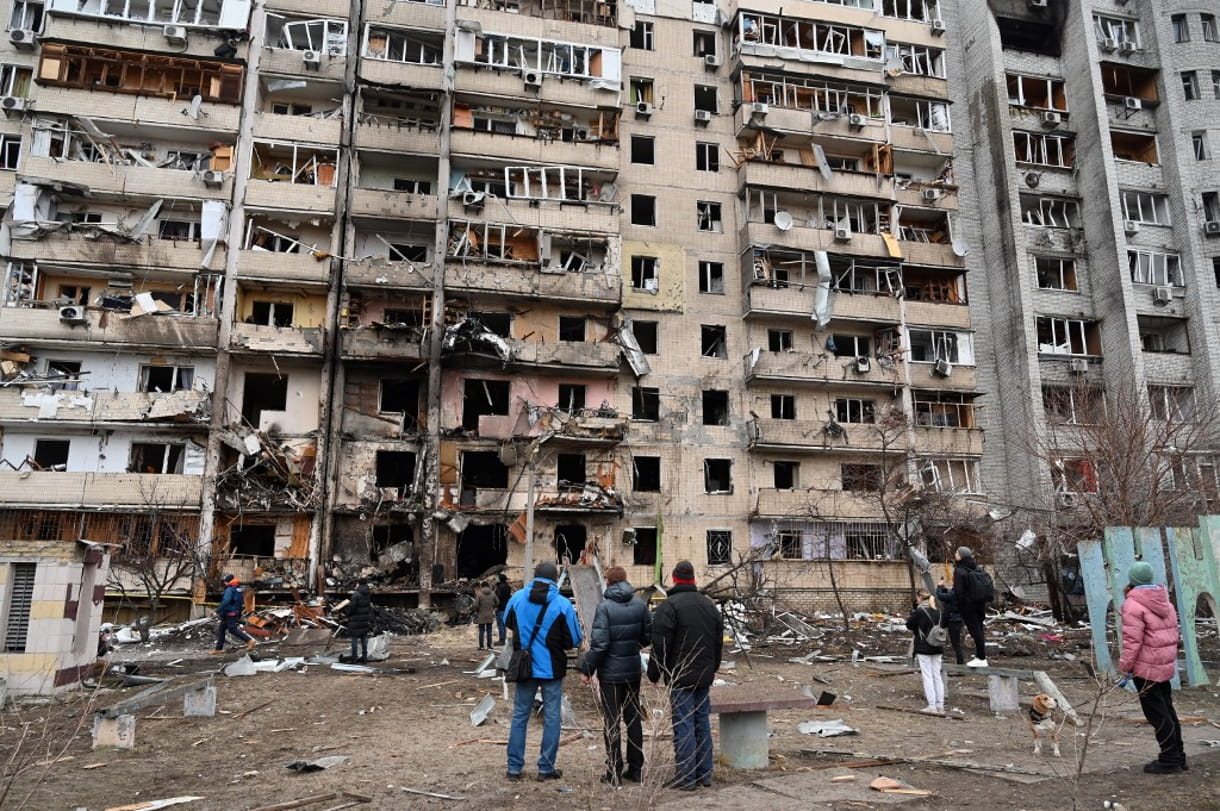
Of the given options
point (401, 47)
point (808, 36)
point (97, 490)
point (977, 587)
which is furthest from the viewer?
point (808, 36)

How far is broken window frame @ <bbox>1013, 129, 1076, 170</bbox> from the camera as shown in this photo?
1508 inches

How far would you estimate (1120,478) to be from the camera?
866 inches

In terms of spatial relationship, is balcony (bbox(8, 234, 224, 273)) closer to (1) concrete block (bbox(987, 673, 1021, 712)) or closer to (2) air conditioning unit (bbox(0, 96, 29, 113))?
(2) air conditioning unit (bbox(0, 96, 29, 113))

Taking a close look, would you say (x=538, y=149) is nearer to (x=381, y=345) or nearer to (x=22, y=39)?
(x=381, y=345)

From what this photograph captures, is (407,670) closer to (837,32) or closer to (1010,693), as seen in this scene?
(1010,693)

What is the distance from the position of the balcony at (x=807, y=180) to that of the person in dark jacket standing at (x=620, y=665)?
29.0 meters

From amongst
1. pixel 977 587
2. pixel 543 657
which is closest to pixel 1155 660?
pixel 543 657

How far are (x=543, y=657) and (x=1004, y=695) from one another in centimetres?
706

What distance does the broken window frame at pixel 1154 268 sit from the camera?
119 feet

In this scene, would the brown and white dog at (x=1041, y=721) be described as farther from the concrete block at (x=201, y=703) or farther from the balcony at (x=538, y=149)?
the balcony at (x=538, y=149)

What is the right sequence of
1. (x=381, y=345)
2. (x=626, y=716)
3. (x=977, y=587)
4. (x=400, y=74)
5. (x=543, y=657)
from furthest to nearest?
(x=400, y=74) → (x=381, y=345) → (x=977, y=587) → (x=543, y=657) → (x=626, y=716)

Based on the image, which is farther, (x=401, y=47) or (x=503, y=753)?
(x=401, y=47)

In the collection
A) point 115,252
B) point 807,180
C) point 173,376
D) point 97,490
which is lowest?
point 97,490

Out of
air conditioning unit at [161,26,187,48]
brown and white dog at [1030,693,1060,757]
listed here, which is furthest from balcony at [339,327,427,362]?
brown and white dog at [1030,693,1060,757]
